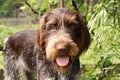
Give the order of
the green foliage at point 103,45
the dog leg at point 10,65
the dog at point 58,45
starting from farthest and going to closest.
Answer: the dog leg at point 10,65 < the green foliage at point 103,45 < the dog at point 58,45

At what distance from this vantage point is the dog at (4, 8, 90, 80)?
17.0 ft

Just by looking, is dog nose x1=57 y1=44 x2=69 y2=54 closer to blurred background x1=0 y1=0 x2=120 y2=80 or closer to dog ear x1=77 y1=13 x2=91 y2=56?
dog ear x1=77 y1=13 x2=91 y2=56

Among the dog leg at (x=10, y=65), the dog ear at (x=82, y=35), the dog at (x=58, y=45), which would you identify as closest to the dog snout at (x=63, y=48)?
the dog at (x=58, y=45)

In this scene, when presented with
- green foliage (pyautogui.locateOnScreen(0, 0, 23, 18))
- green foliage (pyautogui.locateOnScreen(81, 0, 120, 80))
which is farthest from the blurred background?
green foliage (pyautogui.locateOnScreen(0, 0, 23, 18))

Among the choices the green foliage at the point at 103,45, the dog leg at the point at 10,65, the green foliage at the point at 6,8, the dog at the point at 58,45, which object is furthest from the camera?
the green foliage at the point at 6,8

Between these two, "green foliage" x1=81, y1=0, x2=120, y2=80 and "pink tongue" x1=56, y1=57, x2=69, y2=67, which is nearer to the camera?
"pink tongue" x1=56, y1=57, x2=69, y2=67

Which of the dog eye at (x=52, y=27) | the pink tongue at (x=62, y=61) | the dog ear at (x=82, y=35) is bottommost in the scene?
the pink tongue at (x=62, y=61)

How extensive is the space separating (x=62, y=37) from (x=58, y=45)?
14 cm

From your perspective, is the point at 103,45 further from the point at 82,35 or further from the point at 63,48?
the point at 63,48

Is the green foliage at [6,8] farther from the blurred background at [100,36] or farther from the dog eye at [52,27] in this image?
the dog eye at [52,27]

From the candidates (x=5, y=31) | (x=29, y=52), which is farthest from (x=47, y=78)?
(x=5, y=31)

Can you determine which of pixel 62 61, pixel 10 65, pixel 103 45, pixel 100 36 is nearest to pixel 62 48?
pixel 62 61

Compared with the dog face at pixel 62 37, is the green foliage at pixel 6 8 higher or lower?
lower

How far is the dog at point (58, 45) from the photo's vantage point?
5.18 meters
